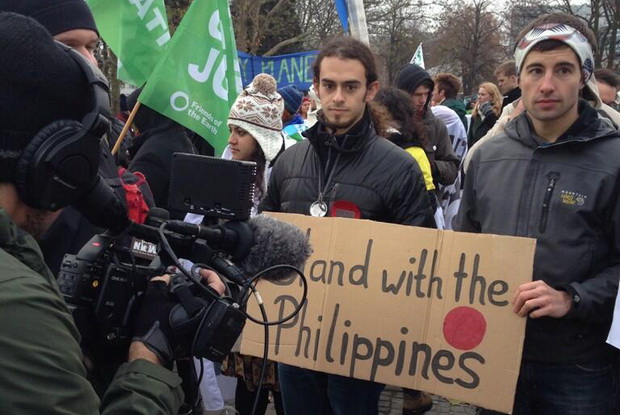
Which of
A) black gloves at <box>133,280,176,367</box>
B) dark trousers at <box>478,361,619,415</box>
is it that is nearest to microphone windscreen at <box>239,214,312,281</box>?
black gloves at <box>133,280,176,367</box>

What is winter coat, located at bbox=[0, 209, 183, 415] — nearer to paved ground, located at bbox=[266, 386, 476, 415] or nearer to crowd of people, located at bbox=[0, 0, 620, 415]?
crowd of people, located at bbox=[0, 0, 620, 415]

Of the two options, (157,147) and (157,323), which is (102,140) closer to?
(157,323)

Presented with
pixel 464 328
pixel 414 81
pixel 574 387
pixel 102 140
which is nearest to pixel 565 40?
pixel 464 328

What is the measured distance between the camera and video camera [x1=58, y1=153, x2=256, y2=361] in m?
1.57

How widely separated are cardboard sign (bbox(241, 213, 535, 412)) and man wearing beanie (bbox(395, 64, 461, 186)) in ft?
8.75

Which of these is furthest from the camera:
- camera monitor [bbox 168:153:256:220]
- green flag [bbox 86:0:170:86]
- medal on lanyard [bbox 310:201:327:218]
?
green flag [bbox 86:0:170:86]

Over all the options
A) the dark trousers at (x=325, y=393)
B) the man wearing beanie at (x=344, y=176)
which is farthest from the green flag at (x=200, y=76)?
the dark trousers at (x=325, y=393)

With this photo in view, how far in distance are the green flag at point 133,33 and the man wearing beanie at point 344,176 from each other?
1526 mm

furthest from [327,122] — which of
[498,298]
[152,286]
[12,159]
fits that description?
[12,159]

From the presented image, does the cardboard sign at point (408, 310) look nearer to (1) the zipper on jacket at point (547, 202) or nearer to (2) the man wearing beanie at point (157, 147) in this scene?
(1) the zipper on jacket at point (547, 202)

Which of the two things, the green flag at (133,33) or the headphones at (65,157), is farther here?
the green flag at (133,33)

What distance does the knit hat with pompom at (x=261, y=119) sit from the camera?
4.01 meters

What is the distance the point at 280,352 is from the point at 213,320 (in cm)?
120

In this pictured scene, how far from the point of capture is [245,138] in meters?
4.04
